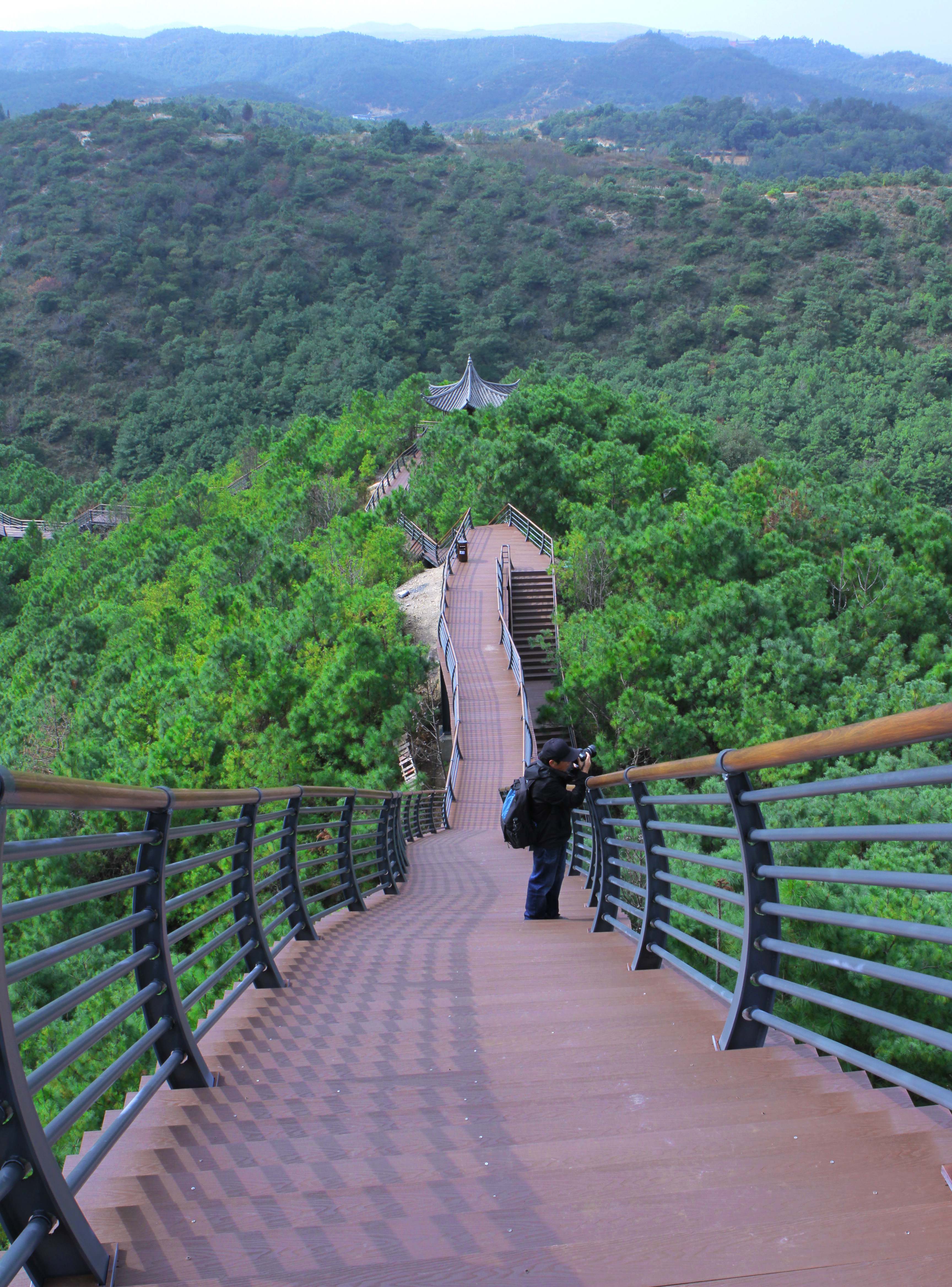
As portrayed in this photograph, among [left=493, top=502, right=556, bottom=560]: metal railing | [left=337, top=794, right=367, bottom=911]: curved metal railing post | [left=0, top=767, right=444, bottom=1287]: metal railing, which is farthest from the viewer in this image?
[left=493, top=502, right=556, bottom=560]: metal railing

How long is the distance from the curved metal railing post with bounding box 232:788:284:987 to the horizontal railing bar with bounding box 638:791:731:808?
1650 mm

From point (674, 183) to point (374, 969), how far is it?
13942 centimetres

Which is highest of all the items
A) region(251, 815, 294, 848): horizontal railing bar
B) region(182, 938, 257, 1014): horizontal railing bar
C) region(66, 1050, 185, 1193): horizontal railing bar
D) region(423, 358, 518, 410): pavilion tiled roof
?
region(423, 358, 518, 410): pavilion tiled roof

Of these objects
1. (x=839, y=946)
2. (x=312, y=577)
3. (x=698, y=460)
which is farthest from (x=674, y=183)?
(x=839, y=946)

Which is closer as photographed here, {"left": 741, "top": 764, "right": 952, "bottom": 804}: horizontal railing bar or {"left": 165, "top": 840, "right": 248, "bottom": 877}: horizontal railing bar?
{"left": 741, "top": 764, "right": 952, "bottom": 804}: horizontal railing bar

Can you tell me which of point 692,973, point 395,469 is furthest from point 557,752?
point 395,469

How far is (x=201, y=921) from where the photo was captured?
3094mm

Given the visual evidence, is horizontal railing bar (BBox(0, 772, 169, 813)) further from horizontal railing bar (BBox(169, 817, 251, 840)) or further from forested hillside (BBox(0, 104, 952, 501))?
forested hillside (BBox(0, 104, 952, 501))

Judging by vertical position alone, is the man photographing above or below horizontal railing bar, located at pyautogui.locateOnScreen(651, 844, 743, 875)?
above

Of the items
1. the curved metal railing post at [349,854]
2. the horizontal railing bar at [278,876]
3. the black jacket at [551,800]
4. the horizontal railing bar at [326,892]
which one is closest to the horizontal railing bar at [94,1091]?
the horizontal railing bar at [278,876]

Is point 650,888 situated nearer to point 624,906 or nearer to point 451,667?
point 624,906

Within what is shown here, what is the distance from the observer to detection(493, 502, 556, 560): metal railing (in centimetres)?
3066

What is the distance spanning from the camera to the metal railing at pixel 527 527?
101 ft

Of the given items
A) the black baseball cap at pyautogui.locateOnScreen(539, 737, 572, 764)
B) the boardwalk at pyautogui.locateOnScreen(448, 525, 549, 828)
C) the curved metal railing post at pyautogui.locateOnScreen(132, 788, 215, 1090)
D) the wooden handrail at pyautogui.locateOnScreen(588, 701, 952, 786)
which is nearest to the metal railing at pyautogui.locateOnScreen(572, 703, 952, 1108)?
the wooden handrail at pyautogui.locateOnScreen(588, 701, 952, 786)
